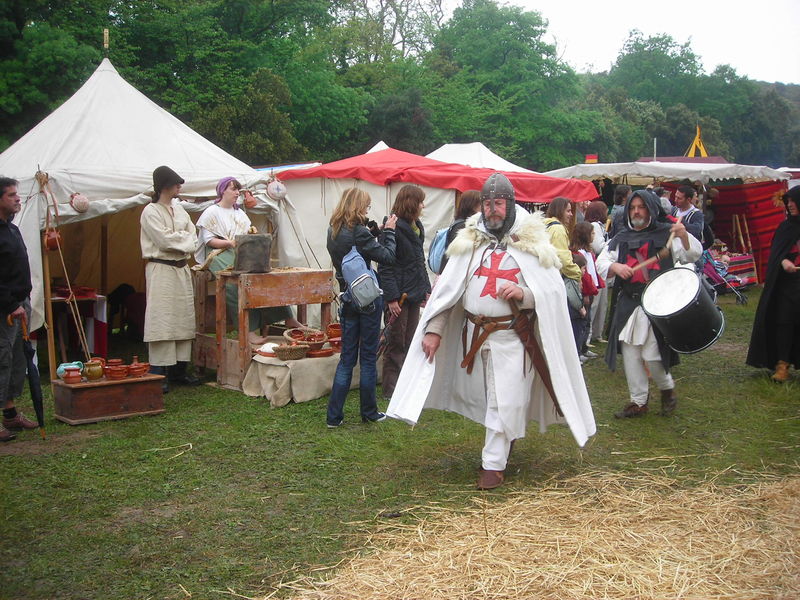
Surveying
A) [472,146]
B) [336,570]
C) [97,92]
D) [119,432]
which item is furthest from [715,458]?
[472,146]

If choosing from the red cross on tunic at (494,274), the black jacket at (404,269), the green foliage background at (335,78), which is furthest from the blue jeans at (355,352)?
the green foliage background at (335,78)

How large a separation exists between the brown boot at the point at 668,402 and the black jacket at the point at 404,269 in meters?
A: 2.24

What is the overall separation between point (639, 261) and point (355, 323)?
2.33 metres

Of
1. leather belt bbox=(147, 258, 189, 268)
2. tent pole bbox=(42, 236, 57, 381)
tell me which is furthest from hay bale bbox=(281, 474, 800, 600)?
tent pole bbox=(42, 236, 57, 381)

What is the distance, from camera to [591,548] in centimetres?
382

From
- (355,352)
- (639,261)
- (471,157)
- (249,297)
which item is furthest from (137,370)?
(471,157)

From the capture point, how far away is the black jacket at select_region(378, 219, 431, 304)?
22.1 ft

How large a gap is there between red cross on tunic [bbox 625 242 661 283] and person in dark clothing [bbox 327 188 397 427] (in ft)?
6.55

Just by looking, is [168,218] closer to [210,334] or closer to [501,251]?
[210,334]

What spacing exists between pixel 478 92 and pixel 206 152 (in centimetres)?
3227

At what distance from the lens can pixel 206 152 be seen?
9.39 metres

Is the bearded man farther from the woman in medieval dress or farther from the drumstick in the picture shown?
the woman in medieval dress

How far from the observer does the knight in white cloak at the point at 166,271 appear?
7012 mm

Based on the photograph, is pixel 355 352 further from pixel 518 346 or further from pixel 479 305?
pixel 518 346
